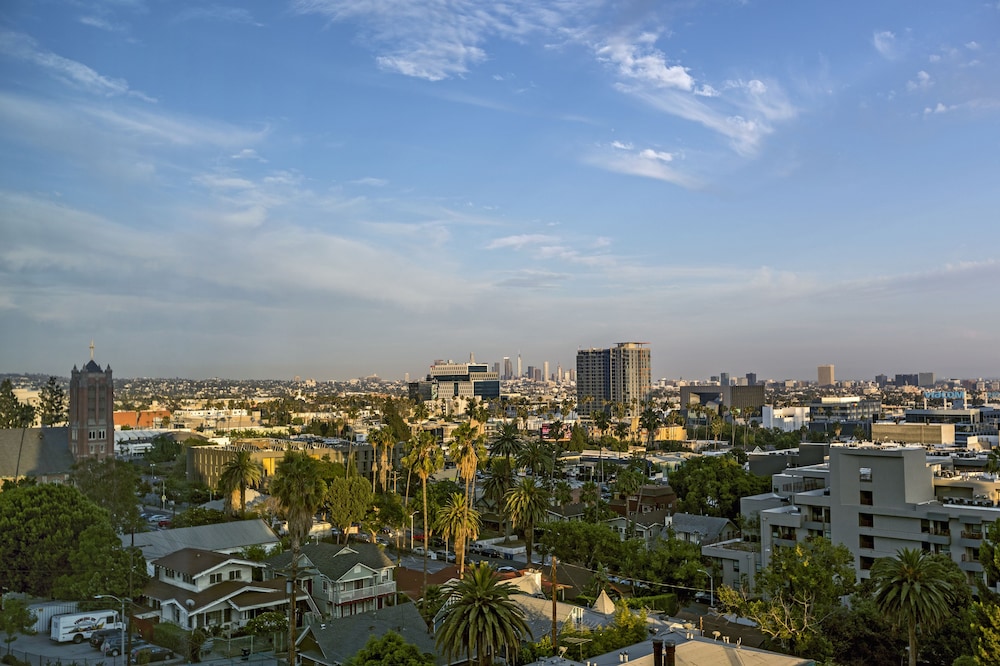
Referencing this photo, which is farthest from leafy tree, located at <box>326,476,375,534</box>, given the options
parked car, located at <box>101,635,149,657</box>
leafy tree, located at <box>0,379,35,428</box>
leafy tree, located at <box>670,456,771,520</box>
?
leafy tree, located at <box>670,456,771,520</box>

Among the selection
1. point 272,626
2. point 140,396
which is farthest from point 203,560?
point 140,396

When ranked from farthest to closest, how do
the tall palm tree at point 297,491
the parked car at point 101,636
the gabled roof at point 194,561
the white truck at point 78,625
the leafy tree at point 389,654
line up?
the gabled roof at point 194,561
the white truck at point 78,625
the parked car at point 101,636
the tall palm tree at point 297,491
the leafy tree at point 389,654

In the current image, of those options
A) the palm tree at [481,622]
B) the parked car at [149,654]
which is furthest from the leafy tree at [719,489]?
the parked car at [149,654]

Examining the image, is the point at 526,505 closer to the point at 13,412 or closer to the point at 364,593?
the point at 364,593

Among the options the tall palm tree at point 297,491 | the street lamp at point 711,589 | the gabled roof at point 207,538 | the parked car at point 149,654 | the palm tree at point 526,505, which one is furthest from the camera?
the palm tree at point 526,505

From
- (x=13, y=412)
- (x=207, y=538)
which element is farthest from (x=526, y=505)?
(x=13, y=412)

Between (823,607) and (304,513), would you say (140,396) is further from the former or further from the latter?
(823,607)

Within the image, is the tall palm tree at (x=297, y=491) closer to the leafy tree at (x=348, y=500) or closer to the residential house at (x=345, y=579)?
the residential house at (x=345, y=579)
